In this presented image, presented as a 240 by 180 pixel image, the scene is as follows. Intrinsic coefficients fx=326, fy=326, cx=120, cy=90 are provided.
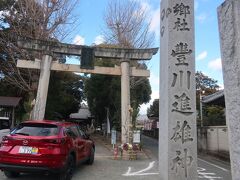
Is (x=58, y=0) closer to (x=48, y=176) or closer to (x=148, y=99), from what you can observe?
(x=148, y=99)

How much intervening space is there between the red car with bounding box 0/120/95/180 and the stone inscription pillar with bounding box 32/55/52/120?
33.6 feet

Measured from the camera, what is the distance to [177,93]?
25.7ft

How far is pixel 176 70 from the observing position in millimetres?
8008

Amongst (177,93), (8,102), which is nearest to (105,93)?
(8,102)

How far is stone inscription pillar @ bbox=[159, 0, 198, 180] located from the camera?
7566 millimetres

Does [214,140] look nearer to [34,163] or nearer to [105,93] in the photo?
[105,93]

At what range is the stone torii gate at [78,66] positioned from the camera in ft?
64.4

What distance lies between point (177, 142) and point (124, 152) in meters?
8.70

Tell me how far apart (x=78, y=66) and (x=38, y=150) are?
12.0 meters

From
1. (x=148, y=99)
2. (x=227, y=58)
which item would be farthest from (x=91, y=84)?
(x=227, y=58)

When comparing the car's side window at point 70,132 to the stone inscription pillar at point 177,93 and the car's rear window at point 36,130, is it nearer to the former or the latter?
the car's rear window at point 36,130

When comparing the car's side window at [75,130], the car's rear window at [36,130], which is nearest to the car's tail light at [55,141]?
the car's rear window at [36,130]

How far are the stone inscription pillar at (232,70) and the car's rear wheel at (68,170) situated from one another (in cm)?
671

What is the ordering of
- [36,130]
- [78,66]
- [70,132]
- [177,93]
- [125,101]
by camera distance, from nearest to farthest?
[177,93]
[36,130]
[70,132]
[125,101]
[78,66]
